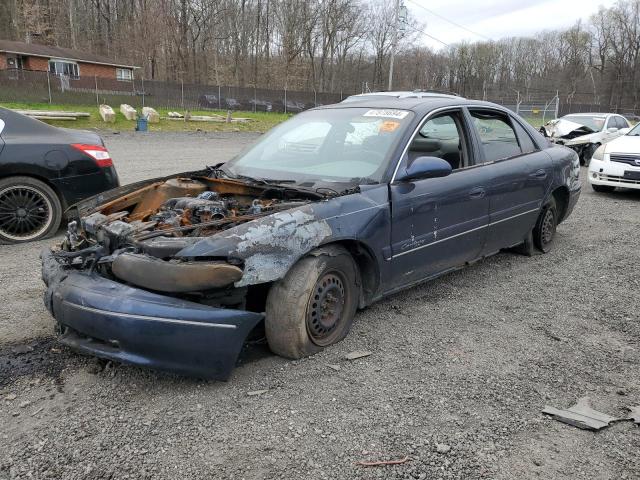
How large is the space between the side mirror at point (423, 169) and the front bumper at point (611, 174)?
24.9 feet

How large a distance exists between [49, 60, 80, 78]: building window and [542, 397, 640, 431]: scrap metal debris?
153 feet

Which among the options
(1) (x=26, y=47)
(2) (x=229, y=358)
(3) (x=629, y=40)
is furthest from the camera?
(3) (x=629, y=40)

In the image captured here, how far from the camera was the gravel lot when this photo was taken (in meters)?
2.49

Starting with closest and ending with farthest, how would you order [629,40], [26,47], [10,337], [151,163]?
1. [10,337]
2. [151,163]
3. [26,47]
4. [629,40]

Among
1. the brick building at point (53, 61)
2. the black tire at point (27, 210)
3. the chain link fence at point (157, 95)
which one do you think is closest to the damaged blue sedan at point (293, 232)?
the black tire at point (27, 210)

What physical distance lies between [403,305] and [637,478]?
2.20m

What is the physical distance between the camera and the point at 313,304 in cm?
338

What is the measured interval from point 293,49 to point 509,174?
53465 millimetres

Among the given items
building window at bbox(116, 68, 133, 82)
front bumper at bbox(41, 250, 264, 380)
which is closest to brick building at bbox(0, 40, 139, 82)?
building window at bbox(116, 68, 133, 82)

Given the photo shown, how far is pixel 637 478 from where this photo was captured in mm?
2455

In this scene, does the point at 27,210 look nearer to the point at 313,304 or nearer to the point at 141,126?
the point at 313,304

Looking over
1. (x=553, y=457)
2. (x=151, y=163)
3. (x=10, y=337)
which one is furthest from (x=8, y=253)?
(x=151, y=163)

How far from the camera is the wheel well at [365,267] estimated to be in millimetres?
3672

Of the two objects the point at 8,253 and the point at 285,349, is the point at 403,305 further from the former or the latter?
the point at 8,253
